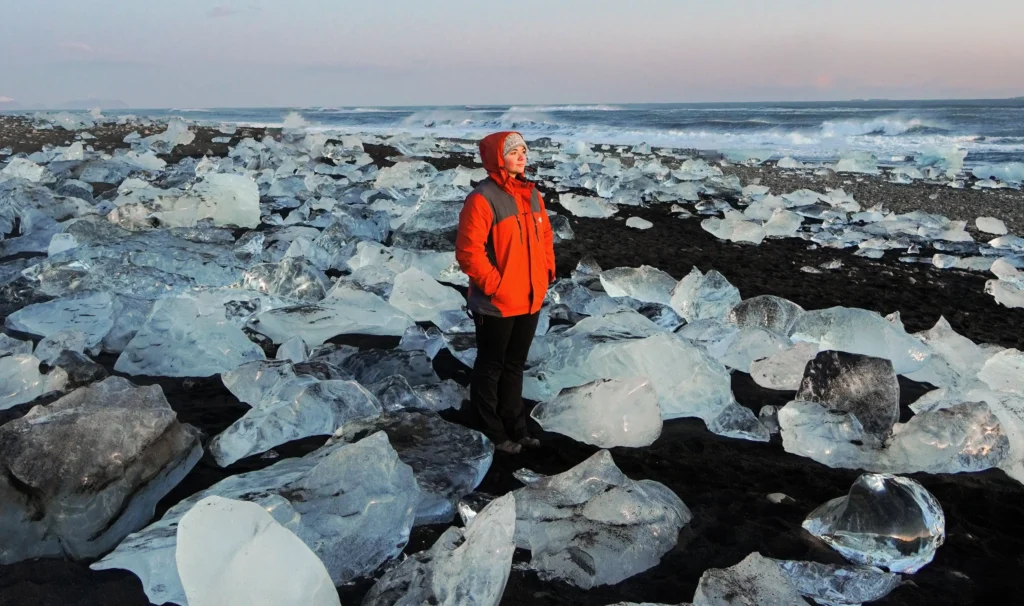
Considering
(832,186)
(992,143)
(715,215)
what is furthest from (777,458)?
(992,143)

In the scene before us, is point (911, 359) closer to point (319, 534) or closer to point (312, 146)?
point (319, 534)

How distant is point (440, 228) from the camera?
7121 mm

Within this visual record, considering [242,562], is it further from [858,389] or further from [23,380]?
[858,389]

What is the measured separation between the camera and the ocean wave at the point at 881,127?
89.6ft

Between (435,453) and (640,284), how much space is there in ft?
9.85

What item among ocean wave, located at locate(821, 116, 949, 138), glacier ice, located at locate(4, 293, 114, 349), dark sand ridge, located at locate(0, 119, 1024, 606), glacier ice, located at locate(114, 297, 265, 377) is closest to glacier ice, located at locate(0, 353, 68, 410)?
dark sand ridge, located at locate(0, 119, 1024, 606)

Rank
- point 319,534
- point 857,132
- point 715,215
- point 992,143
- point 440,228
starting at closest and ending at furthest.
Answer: point 319,534
point 440,228
point 715,215
point 992,143
point 857,132

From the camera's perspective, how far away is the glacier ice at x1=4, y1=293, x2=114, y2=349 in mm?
4375

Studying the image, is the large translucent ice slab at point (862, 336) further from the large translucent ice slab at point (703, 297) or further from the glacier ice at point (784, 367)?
the large translucent ice slab at point (703, 297)

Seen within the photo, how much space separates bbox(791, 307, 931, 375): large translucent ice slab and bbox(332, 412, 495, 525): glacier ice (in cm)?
242

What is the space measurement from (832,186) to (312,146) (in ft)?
34.4

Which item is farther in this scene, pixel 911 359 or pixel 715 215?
pixel 715 215

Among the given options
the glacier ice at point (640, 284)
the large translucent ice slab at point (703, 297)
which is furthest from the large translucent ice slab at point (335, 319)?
the large translucent ice slab at point (703, 297)

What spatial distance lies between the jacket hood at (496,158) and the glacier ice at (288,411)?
117 cm
